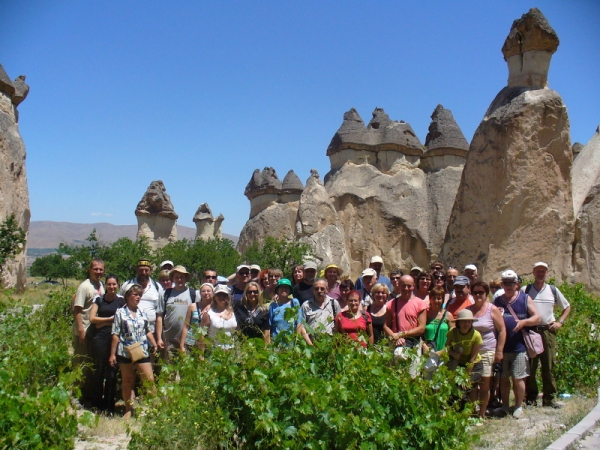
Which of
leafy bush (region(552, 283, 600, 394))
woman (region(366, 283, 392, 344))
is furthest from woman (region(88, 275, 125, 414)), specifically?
leafy bush (region(552, 283, 600, 394))

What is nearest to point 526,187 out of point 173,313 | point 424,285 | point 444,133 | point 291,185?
point 424,285

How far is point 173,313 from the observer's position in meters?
5.52

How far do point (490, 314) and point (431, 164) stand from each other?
17152mm

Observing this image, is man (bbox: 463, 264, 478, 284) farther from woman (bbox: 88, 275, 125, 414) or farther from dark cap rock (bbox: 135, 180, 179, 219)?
dark cap rock (bbox: 135, 180, 179, 219)

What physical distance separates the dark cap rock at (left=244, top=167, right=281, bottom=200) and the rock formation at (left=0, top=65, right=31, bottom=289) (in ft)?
29.7

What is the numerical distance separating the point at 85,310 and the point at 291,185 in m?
18.2

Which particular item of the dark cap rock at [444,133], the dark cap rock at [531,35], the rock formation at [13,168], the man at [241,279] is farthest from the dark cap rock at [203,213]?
the man at [241,279]

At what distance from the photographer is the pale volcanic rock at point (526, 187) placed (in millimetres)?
11078

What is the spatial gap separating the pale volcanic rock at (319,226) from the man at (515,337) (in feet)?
42.5

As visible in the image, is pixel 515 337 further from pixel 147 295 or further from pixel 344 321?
pixel 147 295

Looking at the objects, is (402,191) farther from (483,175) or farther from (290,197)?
(483,175)

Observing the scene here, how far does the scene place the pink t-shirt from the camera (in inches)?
193

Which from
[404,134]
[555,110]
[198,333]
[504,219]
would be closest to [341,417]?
[198,333]

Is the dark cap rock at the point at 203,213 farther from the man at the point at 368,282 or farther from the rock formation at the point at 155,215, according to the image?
the man at the point at 368,282
